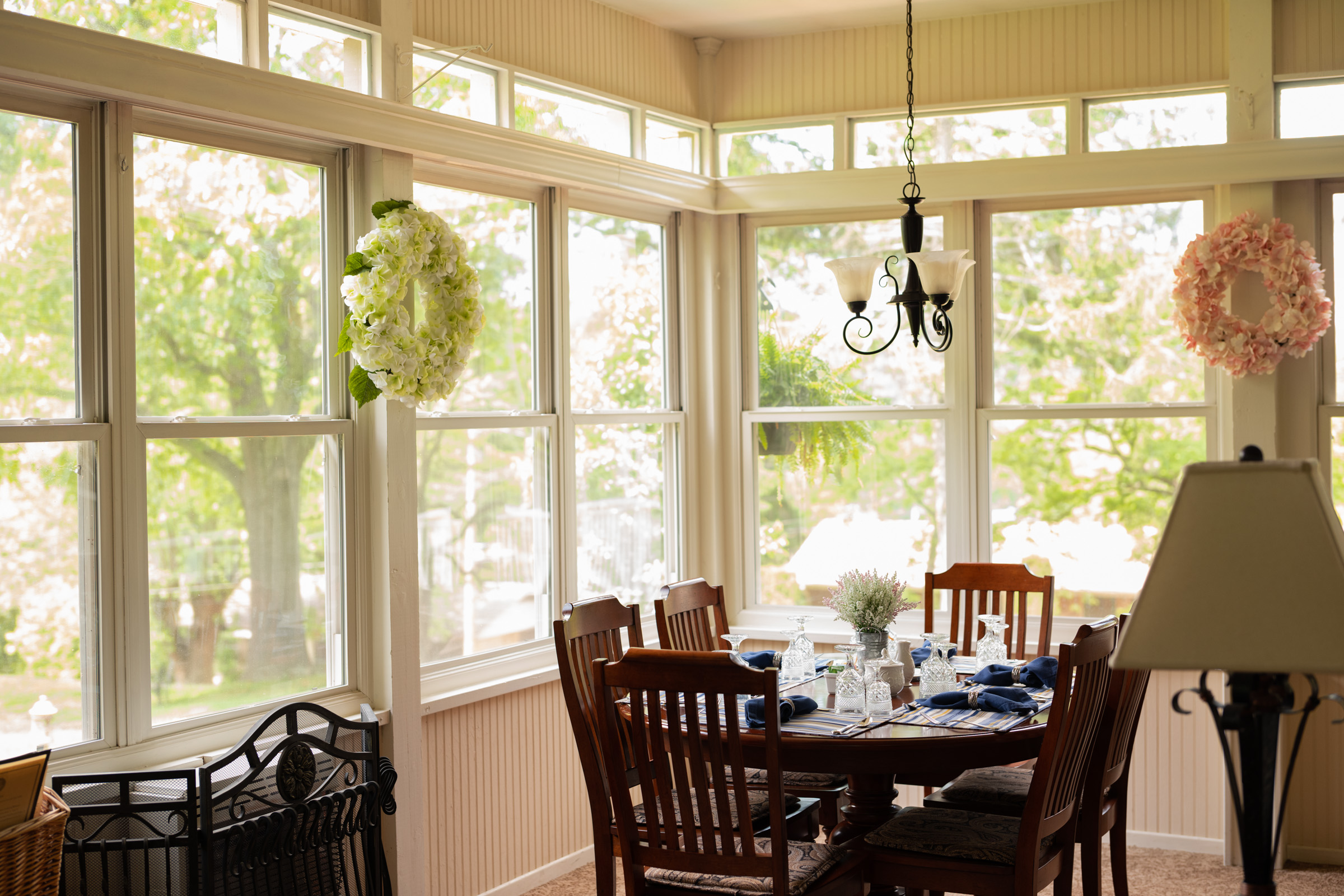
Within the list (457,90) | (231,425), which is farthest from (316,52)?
(231,425)

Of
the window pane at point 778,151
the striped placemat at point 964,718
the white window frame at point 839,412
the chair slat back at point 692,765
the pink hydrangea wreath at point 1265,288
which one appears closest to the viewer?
the chair slat back at point 692,765

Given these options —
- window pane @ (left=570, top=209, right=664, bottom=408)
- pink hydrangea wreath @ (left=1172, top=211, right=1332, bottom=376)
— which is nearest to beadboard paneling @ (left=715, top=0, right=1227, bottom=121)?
pink hydrangea wreath @ (left=1172, top=211, right=1332, bottom=376)

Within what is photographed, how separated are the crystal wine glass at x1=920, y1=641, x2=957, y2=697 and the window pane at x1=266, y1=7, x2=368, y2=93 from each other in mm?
2285

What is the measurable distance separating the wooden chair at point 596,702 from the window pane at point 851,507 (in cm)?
135

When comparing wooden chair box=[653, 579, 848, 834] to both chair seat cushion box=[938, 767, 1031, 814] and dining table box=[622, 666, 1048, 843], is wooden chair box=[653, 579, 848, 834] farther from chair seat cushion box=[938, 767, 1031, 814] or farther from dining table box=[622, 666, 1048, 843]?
dining table box=[622, 666, 1048, 843]

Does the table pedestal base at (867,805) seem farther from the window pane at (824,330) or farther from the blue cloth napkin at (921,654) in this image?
the window pane at (824,330)

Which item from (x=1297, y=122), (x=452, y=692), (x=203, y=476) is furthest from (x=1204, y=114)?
(x=203, y=476)

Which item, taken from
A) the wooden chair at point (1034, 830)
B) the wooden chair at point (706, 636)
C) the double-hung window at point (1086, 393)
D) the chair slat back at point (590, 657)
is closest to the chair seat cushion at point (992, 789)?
the wooden chair at point (1034, 830)

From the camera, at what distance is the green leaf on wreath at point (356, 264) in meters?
3.17

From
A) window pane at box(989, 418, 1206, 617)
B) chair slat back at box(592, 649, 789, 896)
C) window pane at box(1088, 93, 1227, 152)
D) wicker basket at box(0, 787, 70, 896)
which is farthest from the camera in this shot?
window pane at box(989, 418, 1206, 617)

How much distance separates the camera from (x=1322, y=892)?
12.6ft

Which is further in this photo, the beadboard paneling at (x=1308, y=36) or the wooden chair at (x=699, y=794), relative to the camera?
the beadboard paneling at (x=1308, y=36)

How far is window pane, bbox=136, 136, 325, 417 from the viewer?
2.97 m

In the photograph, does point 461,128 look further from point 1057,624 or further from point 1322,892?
point 1322,892
